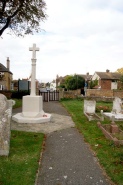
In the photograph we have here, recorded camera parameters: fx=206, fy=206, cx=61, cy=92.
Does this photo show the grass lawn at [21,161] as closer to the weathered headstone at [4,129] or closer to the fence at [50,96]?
the weathered headstone at [4,129]

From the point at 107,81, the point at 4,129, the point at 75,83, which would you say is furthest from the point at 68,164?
the point at 107,81

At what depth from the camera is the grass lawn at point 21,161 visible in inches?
205

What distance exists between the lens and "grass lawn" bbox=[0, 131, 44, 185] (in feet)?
17.1

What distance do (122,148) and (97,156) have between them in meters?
1.22

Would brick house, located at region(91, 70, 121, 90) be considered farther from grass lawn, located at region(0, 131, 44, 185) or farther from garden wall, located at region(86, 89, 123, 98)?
grass lawn, located at region(0, 131, 44, 185)

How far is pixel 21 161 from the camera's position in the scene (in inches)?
251

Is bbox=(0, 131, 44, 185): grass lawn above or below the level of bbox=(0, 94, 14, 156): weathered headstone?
below

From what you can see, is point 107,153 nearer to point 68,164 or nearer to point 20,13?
point 68,164

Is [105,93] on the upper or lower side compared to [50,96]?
upper

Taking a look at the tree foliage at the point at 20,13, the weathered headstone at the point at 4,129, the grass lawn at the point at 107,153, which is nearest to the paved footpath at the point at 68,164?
the grass lawn at the point at 107,153

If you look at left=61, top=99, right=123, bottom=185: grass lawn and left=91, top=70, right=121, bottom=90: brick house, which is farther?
left=91, top=70, right=121, bottom=90: brick house

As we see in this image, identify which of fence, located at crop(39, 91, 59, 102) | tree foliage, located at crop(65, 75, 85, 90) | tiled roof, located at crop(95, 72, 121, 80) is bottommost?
fence, located at crop(39, 91, 59, 102)

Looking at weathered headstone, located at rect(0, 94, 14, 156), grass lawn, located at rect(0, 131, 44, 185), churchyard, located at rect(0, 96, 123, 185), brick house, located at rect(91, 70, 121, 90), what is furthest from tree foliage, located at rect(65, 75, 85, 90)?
weathered headstone, located at rect(0, 94, 14, 156)

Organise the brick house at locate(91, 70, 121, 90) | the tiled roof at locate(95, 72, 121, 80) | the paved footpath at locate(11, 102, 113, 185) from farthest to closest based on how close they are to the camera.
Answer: the tiled roof at locate(95, 72, 121, 80), the brick house at locate(91, 70, 121, 90), the paved footpath at locate(11, 102, 113, 185)
